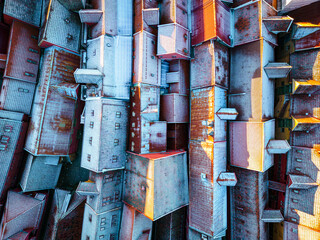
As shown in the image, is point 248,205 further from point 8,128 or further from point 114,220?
point 8,128

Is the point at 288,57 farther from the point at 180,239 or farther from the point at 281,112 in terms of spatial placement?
the point at 180,239

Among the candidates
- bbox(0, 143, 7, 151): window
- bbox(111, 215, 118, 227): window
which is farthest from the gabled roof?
bbox(111, 215, 118, 227): window

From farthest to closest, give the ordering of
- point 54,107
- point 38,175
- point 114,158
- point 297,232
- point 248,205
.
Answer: point 38,175 < point 54,107 < point 248,205 < point 114,158 < point 297,232

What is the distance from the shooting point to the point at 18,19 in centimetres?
2084

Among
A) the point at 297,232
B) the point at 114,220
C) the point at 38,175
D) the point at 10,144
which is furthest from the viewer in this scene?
the point at 38,175

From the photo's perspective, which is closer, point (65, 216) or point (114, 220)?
point (114, 220)

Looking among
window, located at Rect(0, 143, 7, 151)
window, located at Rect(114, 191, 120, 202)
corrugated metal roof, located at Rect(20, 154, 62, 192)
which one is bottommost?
Result: window, located at Rect(114, 191, 120, 202)

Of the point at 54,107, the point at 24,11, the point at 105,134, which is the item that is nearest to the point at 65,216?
the point at 105,134

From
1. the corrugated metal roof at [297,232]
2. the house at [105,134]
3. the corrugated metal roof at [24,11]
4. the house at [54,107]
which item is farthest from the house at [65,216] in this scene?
the corrugated metal roof at [297,232]

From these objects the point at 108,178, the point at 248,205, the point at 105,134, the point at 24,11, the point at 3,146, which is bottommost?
the point at 248,205

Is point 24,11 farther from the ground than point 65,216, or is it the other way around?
point 24,11

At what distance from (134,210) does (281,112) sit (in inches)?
799

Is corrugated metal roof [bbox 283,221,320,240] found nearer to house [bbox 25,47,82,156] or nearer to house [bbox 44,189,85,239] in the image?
house [bbox 44,189,85,239]

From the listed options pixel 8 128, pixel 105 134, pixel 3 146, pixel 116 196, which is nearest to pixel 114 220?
pixel 116 196
